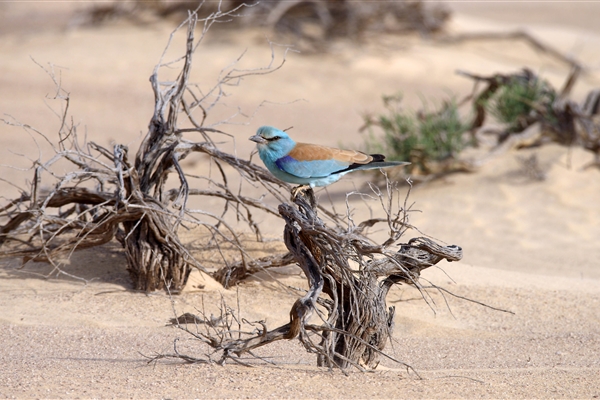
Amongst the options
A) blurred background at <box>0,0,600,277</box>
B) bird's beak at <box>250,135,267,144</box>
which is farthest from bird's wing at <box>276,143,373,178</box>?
blurred background at <box>0,0,600,277</box>

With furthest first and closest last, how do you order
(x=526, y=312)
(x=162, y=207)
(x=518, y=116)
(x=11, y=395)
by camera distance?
(x=518, y=116) → (x=526, y=312) → (x=162, y=207) → (x=11, y=395)

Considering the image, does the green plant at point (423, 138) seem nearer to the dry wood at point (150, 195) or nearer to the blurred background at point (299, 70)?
the blurred background at point (299, 70)

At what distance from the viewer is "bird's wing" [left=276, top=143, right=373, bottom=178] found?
14.6ft

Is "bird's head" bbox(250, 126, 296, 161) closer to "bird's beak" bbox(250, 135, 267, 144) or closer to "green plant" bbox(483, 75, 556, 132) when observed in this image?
"bird's beak" bbox(250, 135, 267, 144)

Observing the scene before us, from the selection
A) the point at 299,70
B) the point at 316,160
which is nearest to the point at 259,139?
the point at 316,160

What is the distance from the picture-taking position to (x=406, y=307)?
612cm

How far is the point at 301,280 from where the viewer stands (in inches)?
254

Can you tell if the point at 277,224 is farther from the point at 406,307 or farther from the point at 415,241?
the point at 415,241

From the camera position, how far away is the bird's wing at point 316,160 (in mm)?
4438

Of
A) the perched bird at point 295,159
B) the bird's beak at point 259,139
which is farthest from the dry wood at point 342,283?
the bird's beak at point 259,139

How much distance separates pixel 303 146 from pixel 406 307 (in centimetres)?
223

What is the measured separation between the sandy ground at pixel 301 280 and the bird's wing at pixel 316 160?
86 cm

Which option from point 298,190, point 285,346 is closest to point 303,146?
point 298,190

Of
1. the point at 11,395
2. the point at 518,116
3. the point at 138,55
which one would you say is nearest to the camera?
the point at 11,395
